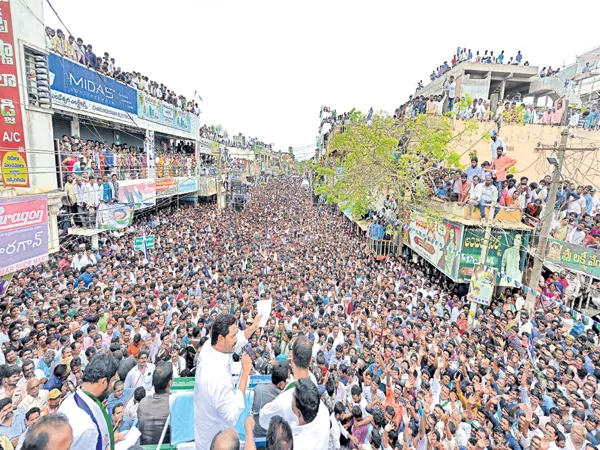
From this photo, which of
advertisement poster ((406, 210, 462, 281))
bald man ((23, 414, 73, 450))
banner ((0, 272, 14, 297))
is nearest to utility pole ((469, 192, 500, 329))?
advertisement poster ((406, 210, 462, 281))

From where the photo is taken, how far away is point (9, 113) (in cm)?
745

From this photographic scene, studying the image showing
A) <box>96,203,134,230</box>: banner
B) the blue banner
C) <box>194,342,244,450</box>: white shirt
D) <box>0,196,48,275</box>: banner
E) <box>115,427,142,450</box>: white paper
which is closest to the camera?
<box>194,342,244,450</box>: white shirt

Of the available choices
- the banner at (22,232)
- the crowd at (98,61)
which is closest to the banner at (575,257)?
the banner at (22,232)

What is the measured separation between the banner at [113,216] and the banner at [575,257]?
40.3 ft

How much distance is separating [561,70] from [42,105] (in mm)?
29762

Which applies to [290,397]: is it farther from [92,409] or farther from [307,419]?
[92,409]

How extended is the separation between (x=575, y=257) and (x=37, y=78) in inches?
499

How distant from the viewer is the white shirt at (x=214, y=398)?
223cm

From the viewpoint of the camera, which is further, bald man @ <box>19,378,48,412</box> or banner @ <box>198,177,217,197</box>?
banner @ <box>198,177,217,197</box>

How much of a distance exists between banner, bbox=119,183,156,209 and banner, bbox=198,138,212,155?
14.7 metres

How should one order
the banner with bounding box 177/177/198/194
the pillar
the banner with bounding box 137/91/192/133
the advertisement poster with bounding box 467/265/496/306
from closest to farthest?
the advertisement poster with bounding box 467/265/496/306 → the pillar → the banner with bounding box 137/91/192/133 → the banner with bounding box 177/177/198/194

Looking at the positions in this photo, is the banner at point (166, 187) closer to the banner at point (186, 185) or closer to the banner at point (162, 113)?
the banner at point (186, 185)

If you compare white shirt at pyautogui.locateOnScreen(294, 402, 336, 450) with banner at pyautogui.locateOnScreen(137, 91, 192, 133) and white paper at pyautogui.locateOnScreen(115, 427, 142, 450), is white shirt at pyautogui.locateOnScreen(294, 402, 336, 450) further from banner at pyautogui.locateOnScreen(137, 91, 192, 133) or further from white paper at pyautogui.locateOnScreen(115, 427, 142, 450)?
banner at pyautogui.locateOnScreen(137, 91, 192, 133)

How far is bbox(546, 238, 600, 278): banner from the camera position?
7.10 meters
